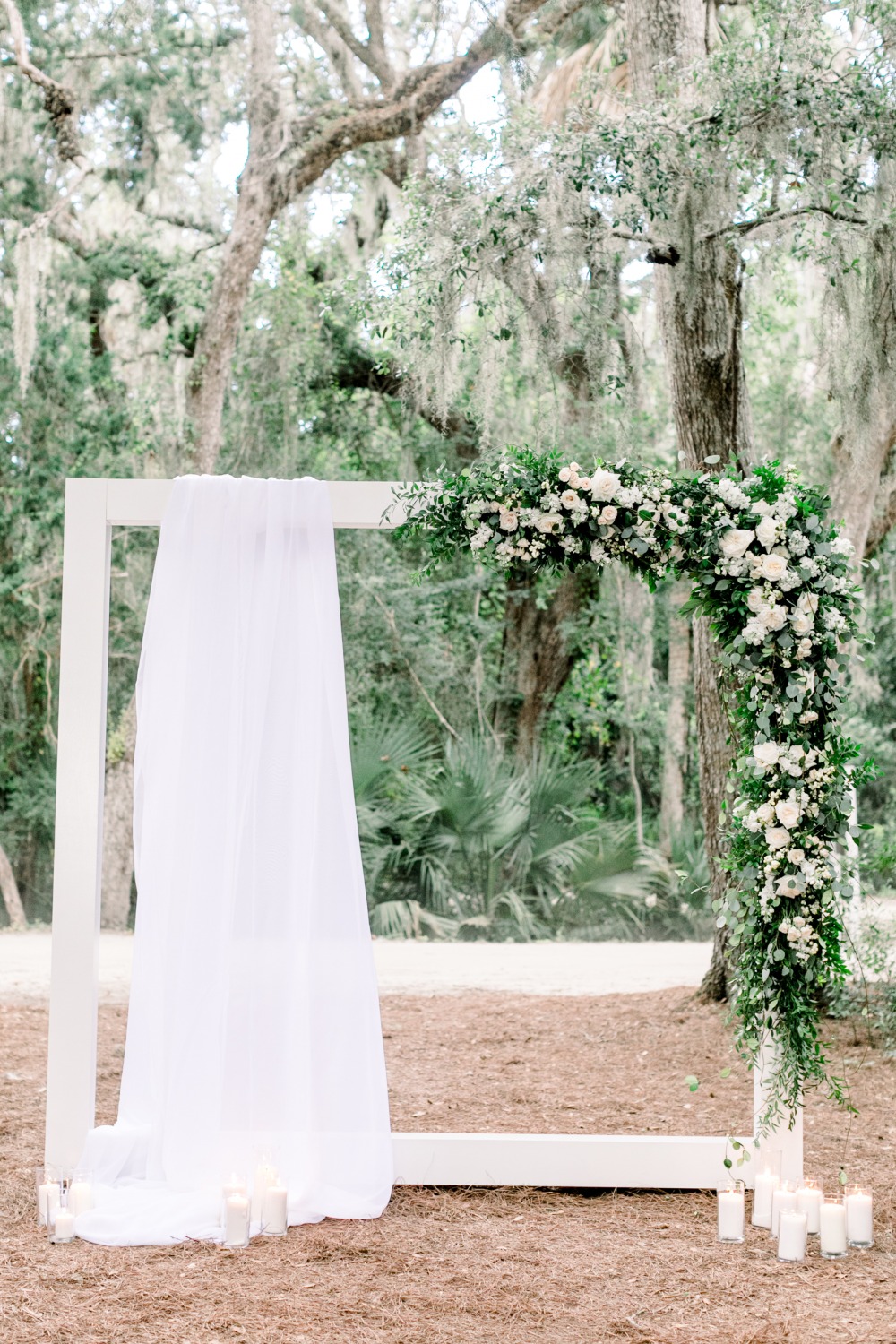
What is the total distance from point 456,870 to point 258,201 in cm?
431

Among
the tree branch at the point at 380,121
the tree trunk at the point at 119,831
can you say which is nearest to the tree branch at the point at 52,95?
the tree branch at the point at 380,121

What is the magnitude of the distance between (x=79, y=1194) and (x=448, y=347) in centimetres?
333

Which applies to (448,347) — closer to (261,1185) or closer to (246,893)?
(246,893)

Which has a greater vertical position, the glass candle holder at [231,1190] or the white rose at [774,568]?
the white rose at [774,568]

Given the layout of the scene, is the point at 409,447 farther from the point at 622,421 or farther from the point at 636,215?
the point at 636,215

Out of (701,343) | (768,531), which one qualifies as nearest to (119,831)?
(701,343)

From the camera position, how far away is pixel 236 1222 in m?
2.86

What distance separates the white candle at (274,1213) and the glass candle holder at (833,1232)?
1.26m

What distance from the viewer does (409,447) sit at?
8.80 metres

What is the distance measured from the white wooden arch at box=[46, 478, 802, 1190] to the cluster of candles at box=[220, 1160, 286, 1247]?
1.56ft

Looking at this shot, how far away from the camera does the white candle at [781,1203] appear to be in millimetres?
2938

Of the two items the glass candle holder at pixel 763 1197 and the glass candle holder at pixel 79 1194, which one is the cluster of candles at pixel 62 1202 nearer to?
the glass candle holder at pixel 79 1194

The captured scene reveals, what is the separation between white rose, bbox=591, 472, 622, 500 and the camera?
10.6 ft

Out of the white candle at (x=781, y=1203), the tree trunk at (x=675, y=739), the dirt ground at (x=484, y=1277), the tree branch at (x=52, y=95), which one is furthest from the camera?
the tree trunk at (x=675, y=739)
